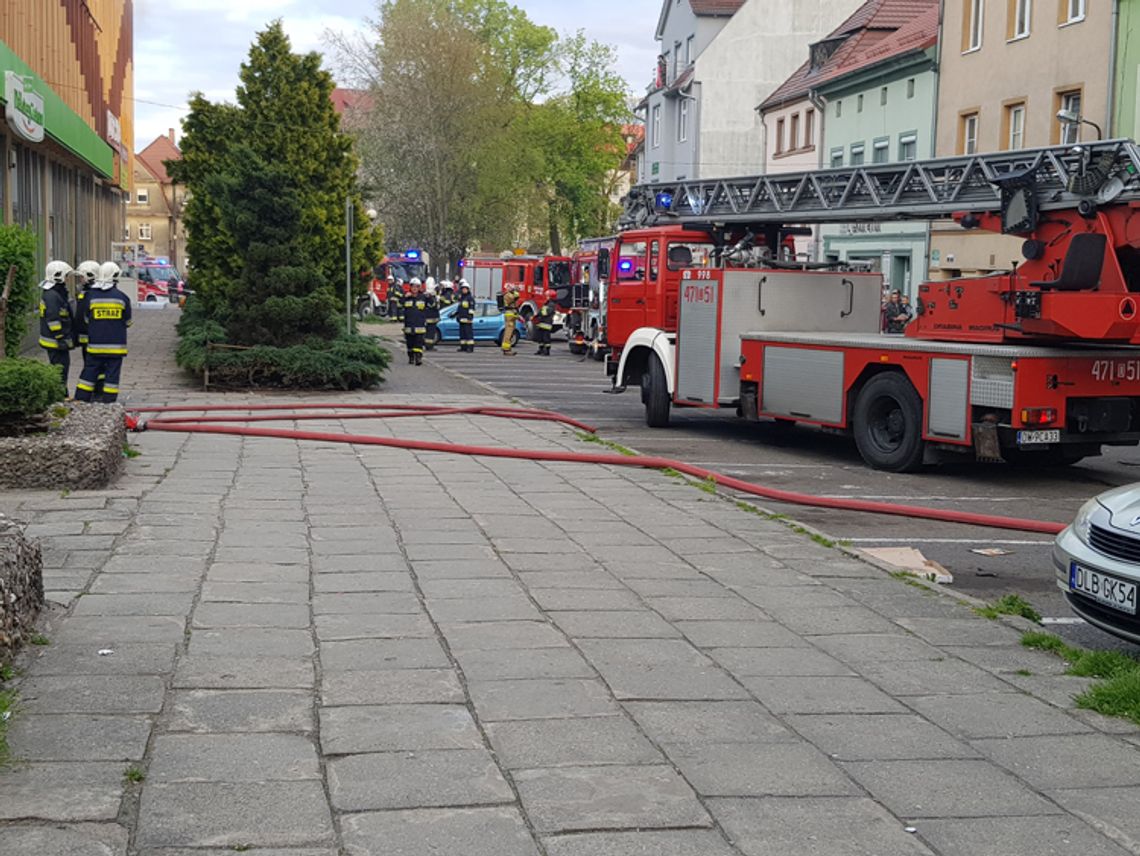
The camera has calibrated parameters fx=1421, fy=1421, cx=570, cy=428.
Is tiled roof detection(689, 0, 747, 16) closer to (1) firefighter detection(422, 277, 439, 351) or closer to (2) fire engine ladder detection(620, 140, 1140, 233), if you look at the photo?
(1) firefighter detection(422, 277, 439, 351)

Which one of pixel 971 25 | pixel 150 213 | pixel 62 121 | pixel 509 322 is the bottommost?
pixel 509 322

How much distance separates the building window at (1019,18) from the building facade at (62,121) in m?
20.4

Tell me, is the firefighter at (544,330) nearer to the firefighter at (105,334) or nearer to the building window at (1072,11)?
the building window at (1072,11)

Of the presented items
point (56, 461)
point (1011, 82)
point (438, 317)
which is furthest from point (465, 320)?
point (56, 461)

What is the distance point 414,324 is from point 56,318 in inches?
480

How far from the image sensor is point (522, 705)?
→ 5.28 metres

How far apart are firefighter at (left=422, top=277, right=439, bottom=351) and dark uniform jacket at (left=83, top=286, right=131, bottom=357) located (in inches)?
537

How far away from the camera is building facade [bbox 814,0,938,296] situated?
36312 millimetres

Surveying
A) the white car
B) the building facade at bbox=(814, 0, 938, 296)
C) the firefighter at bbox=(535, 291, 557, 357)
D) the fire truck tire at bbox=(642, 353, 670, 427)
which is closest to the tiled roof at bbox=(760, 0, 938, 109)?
the building facade at bbox=(814, 0, 938, 296)

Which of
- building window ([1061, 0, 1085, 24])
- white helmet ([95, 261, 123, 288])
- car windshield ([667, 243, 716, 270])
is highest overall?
building window ([1061, 0, 1085, 24])

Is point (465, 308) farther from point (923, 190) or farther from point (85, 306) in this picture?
point (923, 190)

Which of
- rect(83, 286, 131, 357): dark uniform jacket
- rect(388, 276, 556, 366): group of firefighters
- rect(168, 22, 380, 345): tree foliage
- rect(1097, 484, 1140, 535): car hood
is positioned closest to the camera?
rect(1097, 484, 1140, 535): car hood

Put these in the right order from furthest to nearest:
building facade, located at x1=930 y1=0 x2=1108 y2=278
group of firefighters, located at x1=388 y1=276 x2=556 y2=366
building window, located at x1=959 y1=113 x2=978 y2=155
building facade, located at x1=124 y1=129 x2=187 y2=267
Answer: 1. building facade, located at x1=124 y1=129 x2=187 y2=267
2. building window, located at x1=959 y1=113 x2=978 y2=155
3. building facade, located at x1=930 y1=0 x2=1108 y2=278
4. group of firefighters, located at x1=388 y1=276 x2=556 y2=366

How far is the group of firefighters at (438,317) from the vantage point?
91.0ft
